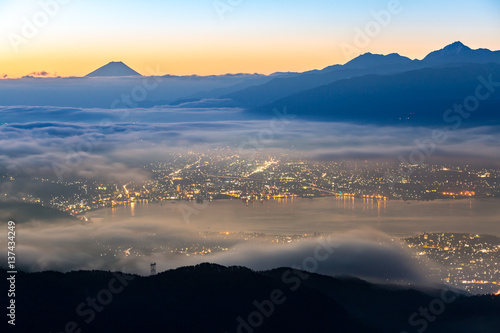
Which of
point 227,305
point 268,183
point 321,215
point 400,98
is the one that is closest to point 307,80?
point 400,98

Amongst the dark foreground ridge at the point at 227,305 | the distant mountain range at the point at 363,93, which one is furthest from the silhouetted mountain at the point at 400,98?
the dark foreground ridge at the point at 227,305

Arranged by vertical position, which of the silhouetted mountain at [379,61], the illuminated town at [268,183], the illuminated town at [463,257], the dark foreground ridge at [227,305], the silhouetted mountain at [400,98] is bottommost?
the illuminated town at [463,257]

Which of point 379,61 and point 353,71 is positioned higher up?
point 379,61

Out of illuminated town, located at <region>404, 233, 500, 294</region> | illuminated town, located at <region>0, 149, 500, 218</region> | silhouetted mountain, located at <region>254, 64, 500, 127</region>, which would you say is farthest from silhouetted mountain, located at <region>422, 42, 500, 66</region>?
illuminated town, located at <region>404, 233, 500, 294</region>

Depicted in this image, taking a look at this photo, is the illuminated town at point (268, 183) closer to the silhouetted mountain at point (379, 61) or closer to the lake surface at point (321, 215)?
the lake surface at point (321, 215)

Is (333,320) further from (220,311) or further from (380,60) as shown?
(380,60)

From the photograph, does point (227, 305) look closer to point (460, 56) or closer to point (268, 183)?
point (268, 183)

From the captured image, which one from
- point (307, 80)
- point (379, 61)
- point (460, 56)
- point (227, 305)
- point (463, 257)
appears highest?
point (460, 56)
